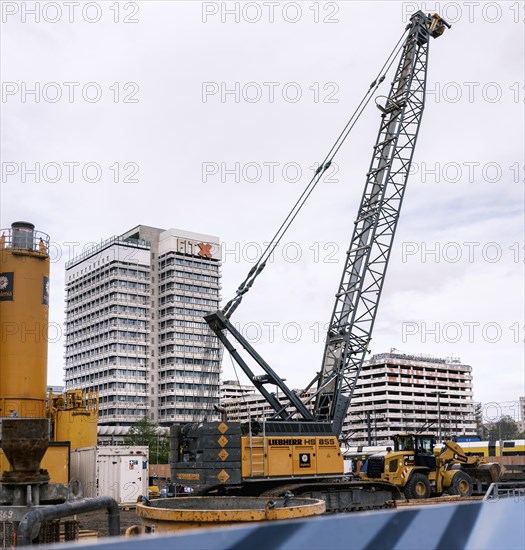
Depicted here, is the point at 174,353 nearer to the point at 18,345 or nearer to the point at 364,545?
the point at 18,345

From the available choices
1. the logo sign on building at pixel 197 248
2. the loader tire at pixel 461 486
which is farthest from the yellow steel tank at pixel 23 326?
the logo sign on building at pixel 197 248

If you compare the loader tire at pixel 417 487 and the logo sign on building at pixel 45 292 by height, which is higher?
the logo sign on building at pixel 45 292

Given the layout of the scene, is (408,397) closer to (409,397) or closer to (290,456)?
(409,397)

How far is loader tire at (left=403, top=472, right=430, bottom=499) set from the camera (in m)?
25.0

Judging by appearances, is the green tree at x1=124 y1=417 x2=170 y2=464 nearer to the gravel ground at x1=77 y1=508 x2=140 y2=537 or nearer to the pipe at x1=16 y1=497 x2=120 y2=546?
the gravel ground at x1=77 y1=508 x2=140 y2=537

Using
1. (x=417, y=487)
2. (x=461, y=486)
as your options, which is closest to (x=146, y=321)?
(x=461, y=486)

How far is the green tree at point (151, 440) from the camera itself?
9388cm

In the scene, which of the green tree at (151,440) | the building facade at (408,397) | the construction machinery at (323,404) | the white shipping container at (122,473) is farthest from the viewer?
the building facade at (408,397)

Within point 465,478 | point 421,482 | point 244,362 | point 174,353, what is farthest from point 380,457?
point 174,353

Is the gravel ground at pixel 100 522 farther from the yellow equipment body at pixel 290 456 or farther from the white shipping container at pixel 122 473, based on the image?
the white shipping container at pixel 122 473

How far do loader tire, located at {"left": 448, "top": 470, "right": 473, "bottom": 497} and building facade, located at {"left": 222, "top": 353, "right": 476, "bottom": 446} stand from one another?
13253cm

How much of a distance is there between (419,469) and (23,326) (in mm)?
16079

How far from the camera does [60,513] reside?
7262mm

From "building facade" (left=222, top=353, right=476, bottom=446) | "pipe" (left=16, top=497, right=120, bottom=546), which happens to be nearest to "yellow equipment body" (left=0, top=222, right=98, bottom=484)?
"pipe" (left=16, top=497, right=120, bottom=546)
